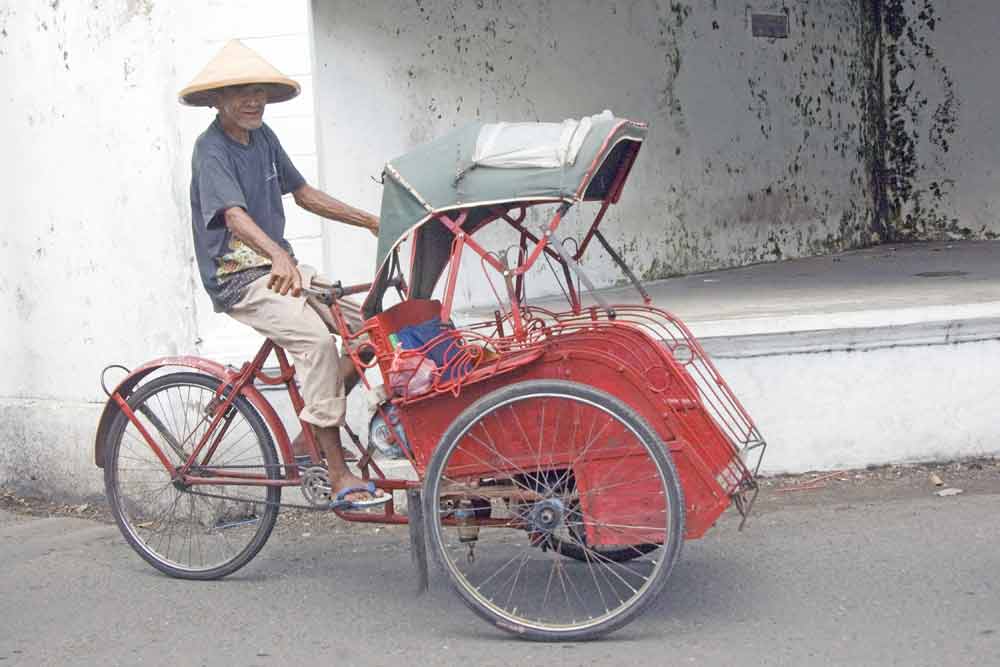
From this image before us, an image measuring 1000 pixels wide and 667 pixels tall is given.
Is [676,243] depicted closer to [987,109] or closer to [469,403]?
[987,109]

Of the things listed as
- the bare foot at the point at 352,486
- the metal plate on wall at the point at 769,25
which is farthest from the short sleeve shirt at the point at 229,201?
the metal plate on wall at the point at 769,25

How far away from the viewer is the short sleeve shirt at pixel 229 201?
4.72 metres

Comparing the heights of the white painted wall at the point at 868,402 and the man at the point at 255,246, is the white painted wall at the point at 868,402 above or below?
below

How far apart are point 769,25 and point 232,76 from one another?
7.05 metres

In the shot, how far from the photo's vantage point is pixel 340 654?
13.8 ft

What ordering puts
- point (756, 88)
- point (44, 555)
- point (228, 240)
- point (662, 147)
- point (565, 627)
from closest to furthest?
1. point (565, 627)
2. point (228, 240)
3. point (44, 555)
4. point (662, 147)
5. point (756, 88)

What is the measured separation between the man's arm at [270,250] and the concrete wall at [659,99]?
6.64ft

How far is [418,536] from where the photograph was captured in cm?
440

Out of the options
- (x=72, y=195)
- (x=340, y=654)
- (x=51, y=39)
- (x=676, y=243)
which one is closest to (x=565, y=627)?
(x=340, y=654)

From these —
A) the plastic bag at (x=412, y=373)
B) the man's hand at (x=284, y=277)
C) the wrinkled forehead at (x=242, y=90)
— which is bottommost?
the plastic bag at (x=412, y=373)

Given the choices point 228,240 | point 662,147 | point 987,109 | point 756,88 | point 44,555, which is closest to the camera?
point 228,240

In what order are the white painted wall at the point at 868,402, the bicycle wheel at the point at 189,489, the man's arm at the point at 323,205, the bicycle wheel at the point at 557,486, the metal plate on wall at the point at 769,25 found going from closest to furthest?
the bicycle wheel at the point at 557,486
the bicycle wheel at the point at 189,489
the man's arm at the point at 323,205
the white painted wall at the point at 868,402
the metal plate on wall at the point at 769,25

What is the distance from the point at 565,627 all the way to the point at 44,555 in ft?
8.58

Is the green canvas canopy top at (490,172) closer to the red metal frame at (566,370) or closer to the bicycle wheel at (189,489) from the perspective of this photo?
the red metal frame at (566,370)
